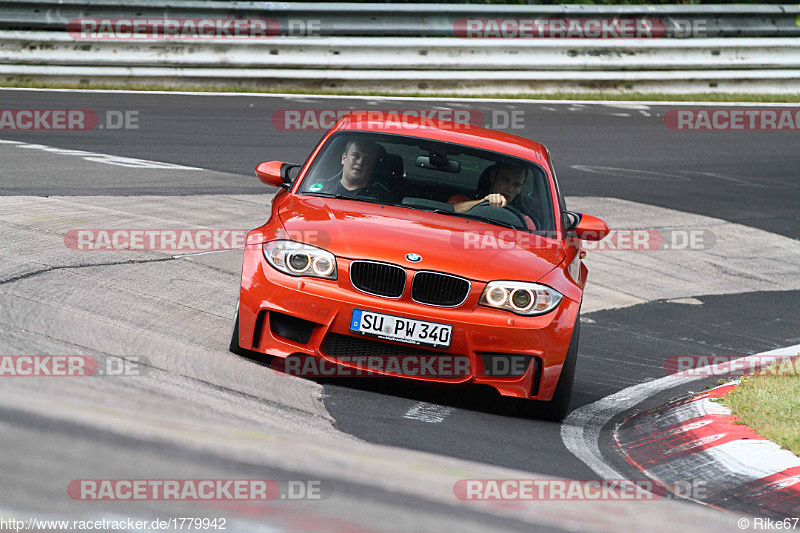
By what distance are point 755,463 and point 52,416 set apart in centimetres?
325

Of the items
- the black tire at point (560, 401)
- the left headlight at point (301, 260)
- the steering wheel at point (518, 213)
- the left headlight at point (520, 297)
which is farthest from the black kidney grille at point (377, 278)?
the steering wheel at point (518, 213)

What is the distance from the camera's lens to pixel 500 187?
23.0ft

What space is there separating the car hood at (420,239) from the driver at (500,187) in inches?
15.5

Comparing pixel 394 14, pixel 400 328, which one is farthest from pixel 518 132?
pixel 400 328

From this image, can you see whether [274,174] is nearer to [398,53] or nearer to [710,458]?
[710,458]

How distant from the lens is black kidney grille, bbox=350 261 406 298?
5664 mm

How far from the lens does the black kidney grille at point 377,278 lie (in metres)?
5.66

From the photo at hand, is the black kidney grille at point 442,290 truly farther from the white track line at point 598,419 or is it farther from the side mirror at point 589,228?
the side mirror at point 589,228

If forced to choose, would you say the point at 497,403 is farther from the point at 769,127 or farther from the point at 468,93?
the point at 769,127

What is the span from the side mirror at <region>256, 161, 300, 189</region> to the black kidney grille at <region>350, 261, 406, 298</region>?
58.6 inches

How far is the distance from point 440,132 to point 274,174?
116 centimetres

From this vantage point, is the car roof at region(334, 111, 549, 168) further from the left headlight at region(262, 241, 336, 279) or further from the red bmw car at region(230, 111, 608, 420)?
the left headlight at region(262, 241, 336, 279)

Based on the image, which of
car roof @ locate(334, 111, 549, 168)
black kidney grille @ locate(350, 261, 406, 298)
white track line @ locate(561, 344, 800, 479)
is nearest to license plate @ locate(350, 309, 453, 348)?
black kidney grille @ locate(350, 261, 406, 298)

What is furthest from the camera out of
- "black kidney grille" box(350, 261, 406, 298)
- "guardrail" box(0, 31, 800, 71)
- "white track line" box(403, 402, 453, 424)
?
"guardrail" box(0, 31, 800, 71)
